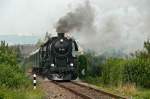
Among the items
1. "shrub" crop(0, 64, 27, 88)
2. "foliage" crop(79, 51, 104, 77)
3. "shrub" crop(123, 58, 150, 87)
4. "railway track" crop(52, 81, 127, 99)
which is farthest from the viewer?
"foliage" crop(79, 51, 104, 77)

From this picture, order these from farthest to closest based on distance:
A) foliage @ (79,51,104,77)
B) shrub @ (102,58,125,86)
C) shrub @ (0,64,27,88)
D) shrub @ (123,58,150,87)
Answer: foliage @ (79,51,104,77) < shrub @ (102,58,125,86) < shrub @ (123,58,150,87) < shrub @ (0,64,27,88)

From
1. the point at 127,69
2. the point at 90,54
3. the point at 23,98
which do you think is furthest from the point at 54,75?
the point at 23,98

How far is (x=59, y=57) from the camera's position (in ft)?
122

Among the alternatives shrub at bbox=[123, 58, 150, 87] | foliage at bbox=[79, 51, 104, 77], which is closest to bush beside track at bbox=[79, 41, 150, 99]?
shrub at bbox=[123, 58, 150, 87]

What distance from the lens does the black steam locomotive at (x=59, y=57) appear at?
121 ft

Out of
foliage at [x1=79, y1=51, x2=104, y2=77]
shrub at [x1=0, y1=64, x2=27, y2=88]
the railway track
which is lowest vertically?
the railway track

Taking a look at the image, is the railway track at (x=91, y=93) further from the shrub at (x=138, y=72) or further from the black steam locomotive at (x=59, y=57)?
the black steam locomotive at (x=59, y=57)

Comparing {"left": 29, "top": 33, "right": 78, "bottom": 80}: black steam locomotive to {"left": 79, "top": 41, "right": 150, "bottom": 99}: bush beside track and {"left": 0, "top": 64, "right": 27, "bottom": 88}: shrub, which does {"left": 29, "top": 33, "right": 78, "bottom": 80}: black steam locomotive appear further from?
{"left": 0, "top": 64, "right": 27, "bottom": 88}: shrub

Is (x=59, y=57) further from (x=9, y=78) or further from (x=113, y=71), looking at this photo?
(x=9, y=78)

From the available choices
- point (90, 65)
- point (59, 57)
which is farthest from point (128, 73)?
point (90, 65)

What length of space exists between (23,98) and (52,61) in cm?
1924

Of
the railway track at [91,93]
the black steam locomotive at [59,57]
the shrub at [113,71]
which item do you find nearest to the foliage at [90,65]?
the black steam locomotive at [59,57]

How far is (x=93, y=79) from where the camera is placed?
38.8 meters

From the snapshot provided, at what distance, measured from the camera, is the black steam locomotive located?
121 feet
